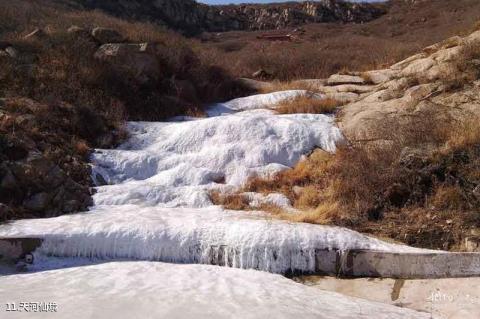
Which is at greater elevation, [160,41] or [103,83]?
[160,41]

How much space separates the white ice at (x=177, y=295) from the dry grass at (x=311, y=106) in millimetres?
6655

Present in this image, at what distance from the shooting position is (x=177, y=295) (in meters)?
5.53

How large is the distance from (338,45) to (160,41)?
10.1 metres

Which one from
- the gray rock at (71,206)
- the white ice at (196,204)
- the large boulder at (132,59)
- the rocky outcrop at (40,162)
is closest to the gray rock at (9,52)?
the large boulder at (132,59)

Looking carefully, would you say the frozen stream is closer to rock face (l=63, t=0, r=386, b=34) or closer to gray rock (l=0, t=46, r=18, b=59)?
gray rock (l=0, t=46, r=18, b=59)

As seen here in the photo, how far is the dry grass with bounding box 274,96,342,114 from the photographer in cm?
1237

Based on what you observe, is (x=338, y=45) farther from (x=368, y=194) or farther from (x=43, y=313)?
(x=43, y=313)

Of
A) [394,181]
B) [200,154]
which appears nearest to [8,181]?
[200,154]

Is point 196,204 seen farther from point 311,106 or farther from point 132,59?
point 132,59

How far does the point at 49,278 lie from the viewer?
19.9 feet

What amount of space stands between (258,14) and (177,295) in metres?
38.9

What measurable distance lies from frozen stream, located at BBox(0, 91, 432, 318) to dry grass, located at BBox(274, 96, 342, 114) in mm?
1849

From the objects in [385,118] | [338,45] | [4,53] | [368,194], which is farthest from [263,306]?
[338,45]

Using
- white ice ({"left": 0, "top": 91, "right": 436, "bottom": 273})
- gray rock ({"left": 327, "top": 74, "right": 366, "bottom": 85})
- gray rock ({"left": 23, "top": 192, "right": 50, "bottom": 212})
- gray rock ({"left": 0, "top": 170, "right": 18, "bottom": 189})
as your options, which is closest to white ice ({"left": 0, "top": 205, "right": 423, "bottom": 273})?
white ice ({"left": 0, "top": 91, "right": 436, "bottom": 273})
